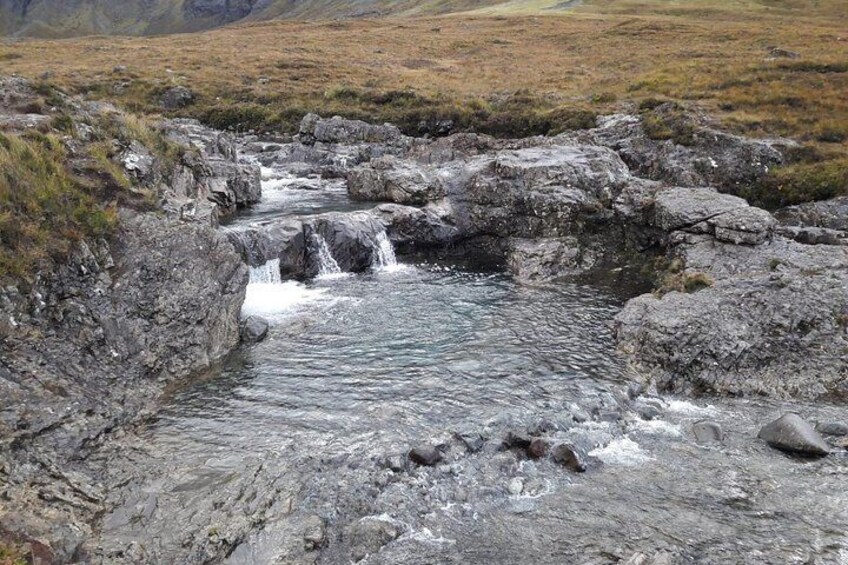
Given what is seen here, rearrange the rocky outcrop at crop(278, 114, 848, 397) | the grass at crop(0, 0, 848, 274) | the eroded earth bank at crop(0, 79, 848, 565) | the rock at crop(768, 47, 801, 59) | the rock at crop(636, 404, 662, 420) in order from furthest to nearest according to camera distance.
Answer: the rock at crop(768, 47, 801, 59)
the grass at crop(0, 0, 848, 274)
the rocky outcrop at crop(278, 114, 848, 397)
the rock at crop(636, 404, 662, 420)
the eroded earth bank at crop(0, 79, 848, 565)

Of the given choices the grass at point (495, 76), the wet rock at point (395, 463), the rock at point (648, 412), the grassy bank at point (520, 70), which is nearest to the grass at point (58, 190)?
the grass at point (495, 76)

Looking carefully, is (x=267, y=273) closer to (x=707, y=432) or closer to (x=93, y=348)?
(x=93, y=348)

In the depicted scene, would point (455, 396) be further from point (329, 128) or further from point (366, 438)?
point (329, 128)

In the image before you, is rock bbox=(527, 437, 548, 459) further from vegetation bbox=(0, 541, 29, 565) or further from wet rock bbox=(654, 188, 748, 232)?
wet rock bbox=(654, 188, 748, 232)

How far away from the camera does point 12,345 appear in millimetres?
16281

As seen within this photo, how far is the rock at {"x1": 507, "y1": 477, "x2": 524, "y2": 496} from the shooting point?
1441 centimetres

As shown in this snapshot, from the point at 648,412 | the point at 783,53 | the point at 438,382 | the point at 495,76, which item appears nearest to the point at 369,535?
the point at 438,382

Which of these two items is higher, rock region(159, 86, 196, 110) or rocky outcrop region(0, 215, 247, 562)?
rock region(159, 86, 196, 110)

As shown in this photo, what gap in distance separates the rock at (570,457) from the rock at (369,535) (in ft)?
16.1

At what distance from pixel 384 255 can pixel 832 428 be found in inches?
856

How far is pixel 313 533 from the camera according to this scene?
12.8 metres

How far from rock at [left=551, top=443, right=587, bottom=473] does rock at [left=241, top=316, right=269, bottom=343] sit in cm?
1235

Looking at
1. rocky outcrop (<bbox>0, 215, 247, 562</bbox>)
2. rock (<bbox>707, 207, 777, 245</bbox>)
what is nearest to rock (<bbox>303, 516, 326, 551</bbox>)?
rocky outcrop (<bbox>0, 215, 247, 562</bbox>)

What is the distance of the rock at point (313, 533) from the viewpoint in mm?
12565
